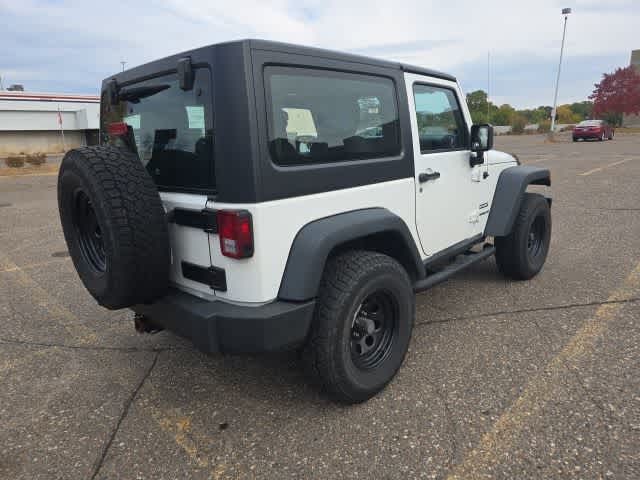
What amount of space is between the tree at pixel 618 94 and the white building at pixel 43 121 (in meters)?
44.7

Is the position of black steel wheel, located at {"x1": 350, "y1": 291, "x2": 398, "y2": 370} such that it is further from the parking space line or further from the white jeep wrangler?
the parking space line

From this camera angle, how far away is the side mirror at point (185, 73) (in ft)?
7.06

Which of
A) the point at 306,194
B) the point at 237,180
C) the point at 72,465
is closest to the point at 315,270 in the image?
the point at 306,194

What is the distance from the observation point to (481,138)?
11.5 ft

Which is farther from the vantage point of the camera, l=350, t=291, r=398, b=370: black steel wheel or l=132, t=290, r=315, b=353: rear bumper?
l=350, t=291, r=398, b=370: black steel wheel

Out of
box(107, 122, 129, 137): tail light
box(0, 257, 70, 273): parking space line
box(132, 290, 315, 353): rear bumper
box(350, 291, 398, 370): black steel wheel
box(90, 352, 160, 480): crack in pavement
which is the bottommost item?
box(90, 352, 160, 480): crack in pavement

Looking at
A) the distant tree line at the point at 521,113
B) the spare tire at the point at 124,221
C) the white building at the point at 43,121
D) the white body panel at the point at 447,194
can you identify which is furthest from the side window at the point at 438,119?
the distant tree line at the point at 521,113

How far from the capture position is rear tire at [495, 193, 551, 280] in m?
4.06

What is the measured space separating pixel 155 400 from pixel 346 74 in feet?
7.37

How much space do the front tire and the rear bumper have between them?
0.14 metres

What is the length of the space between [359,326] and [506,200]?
2.11 metres

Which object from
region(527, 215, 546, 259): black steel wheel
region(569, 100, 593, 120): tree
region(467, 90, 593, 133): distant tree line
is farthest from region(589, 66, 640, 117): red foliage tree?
region(527, 215, 546, 259): black steel wheel

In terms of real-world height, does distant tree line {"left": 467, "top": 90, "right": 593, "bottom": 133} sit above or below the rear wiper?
above

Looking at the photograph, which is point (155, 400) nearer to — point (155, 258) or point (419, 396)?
point (155, 258)
